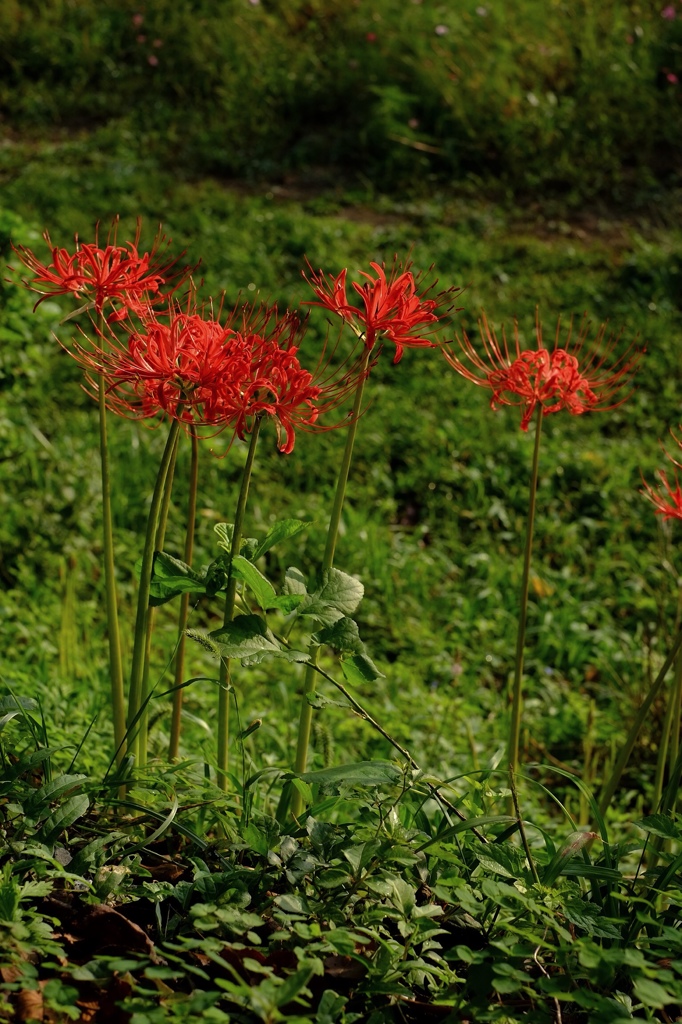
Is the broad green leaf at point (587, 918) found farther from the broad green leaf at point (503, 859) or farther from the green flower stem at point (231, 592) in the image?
the green flower stem at point (231, 592)

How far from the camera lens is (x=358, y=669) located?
5.19ft

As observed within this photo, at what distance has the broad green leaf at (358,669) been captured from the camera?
1.57 m

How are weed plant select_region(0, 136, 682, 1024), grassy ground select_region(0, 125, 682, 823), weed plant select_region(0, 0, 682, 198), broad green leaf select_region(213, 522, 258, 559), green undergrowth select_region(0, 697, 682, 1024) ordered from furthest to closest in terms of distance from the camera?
weed plant select_region(0, 0, 682, 198), grassy ground select_region(0, 125, 682, 823), broad green leaf select_region(213, 522, 258, 559), weed plant select_region(0, 136, 682, 1024), green undergrowth select_region(0, 697, 682, 1024)

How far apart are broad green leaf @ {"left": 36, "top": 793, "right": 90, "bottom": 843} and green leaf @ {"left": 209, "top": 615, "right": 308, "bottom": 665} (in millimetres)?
368

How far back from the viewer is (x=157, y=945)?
1.60 metres

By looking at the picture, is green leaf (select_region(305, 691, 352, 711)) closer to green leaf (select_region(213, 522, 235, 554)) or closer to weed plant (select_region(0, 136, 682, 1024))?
weed plant (select_region(0, 136, 682, 1024))

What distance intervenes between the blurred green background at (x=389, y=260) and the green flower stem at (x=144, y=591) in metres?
0.43

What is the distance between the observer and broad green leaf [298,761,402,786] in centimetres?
163

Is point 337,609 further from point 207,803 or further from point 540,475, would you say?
point 540,475

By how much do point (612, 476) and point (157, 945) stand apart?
12.4 feet

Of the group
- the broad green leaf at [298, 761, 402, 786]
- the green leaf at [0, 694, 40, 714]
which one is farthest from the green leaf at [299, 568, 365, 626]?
the green leaf at [0, 694, 40, 714]

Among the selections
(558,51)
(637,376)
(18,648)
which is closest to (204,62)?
(558,51)

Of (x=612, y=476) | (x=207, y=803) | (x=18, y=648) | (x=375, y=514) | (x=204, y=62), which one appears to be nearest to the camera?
(x=207, y=803)

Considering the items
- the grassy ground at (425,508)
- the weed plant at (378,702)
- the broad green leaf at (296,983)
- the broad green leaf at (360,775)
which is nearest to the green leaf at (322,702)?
the weed plant at (378,702)
